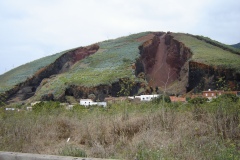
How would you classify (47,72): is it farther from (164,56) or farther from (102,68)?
(164,56)

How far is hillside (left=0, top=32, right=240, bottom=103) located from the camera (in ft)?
127

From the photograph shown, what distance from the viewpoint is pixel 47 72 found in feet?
191

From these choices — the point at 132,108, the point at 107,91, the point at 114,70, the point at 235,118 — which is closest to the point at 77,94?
the point at 107,91

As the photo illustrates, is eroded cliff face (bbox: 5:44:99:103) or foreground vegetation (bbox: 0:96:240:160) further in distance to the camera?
eroded cliff face (bbox: 5:44:99:103)

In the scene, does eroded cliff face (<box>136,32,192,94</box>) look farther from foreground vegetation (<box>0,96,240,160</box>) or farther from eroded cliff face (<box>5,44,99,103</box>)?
foreground vegetation (<box>0,96,240,160</box>)

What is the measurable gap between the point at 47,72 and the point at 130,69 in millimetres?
21902

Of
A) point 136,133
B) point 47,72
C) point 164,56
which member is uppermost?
point 164,56

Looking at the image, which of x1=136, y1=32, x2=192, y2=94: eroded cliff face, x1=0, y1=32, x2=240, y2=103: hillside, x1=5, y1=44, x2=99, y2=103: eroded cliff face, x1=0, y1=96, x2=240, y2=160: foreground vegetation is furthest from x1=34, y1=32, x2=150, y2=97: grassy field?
x1=0, y1=96, x2=240, y2=160: foreground vegetation

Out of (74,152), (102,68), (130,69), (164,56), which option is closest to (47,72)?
(102,68)

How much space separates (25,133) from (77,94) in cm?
3520

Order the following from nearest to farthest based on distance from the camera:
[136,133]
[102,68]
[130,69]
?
[136,133], [130,69], [102,68]

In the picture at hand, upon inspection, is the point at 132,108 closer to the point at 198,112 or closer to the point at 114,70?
the point at 198,112

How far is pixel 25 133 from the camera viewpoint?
7434mm

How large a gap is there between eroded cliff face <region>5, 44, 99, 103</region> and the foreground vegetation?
40458 millimetres
